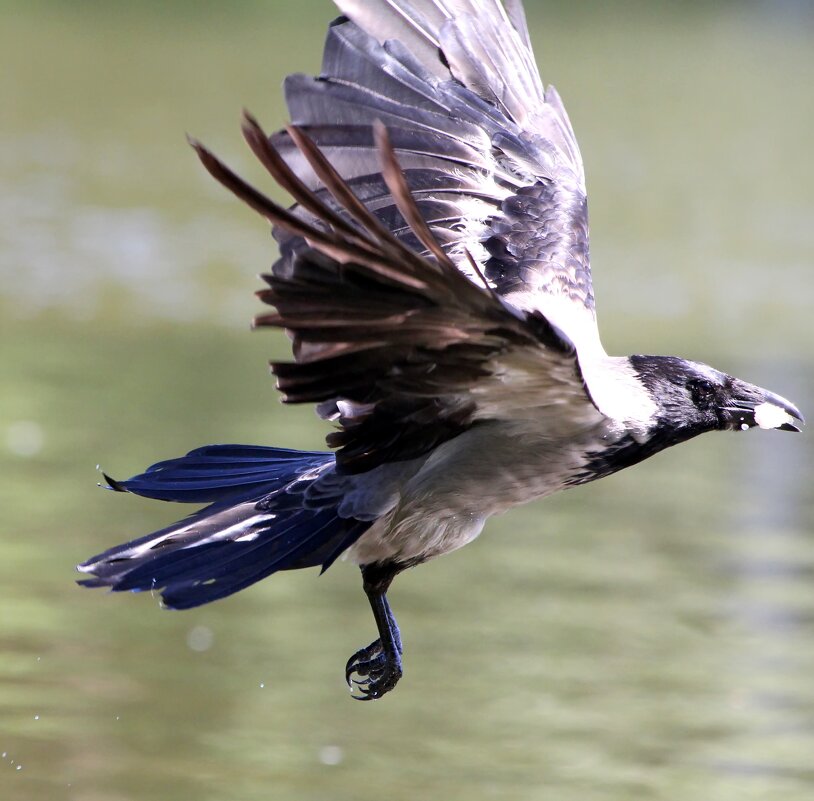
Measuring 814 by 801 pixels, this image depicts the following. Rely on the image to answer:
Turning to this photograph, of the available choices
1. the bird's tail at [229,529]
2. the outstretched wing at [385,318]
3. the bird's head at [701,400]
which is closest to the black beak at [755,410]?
the bird's head at [701,400]

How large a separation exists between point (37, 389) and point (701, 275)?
236 inches

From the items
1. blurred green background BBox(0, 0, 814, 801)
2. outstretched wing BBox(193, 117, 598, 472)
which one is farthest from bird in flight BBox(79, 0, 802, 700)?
blurred green background BBox(0, 0, 814, 801)

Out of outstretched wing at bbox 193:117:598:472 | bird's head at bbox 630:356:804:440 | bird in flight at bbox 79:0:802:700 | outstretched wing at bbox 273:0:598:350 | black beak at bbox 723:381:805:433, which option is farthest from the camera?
outstretched wing at bbox 273:0:598:350

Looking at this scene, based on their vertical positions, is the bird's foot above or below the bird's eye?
below

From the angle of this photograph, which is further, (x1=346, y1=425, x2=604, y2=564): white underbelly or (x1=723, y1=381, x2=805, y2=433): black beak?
(x1=723, y1=381, x2=805, y2=433): black beak

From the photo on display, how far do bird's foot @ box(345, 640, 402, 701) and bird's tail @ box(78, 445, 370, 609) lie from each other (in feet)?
2.19

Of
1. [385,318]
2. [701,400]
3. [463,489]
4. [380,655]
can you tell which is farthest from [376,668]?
[385,318]

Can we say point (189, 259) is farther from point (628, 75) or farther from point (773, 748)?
point (628, 75)

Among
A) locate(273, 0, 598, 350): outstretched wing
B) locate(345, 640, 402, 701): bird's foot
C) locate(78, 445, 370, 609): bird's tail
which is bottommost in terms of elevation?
locate(345, 640, 402, 701): bird's foot

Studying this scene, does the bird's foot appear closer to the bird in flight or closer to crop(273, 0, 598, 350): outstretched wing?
the bird in flight

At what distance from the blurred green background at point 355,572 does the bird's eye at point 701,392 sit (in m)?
1.24

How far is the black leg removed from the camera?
17.4 feet

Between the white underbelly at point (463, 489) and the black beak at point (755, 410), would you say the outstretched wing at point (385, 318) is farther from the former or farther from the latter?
the black beak at point (755, 410)

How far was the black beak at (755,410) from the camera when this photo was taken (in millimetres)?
4914
